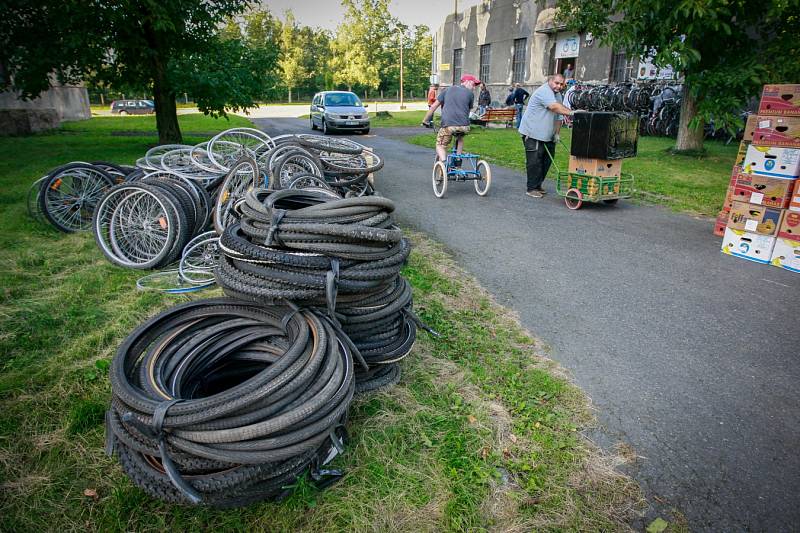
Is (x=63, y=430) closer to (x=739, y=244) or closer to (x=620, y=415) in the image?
(x=620, y=415)

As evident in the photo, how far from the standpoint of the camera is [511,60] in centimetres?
2814

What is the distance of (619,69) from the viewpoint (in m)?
22.7

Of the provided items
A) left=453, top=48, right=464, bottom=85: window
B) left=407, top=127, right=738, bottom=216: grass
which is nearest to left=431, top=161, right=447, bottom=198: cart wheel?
left=407, top=127, right=738, bottom=216: grass

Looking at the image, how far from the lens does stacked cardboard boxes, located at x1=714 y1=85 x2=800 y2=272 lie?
5.47 meters

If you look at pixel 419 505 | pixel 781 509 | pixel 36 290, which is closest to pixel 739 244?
pixel 781 509

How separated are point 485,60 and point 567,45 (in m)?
6.91

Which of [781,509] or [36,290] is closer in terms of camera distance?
[781,509]

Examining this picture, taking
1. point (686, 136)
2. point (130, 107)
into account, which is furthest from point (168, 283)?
point (130, 107)

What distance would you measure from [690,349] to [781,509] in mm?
1594

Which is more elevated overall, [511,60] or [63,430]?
[511,60]

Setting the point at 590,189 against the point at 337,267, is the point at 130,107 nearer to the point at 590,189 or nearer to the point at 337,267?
the point at 590,189

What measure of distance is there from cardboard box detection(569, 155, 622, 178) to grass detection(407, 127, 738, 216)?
4.28 feet

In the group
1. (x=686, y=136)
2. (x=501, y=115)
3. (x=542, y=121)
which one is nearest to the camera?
(x=542, y=121)

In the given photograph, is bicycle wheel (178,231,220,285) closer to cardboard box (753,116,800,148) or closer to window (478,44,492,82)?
cardboard box (753,116,800,148)
